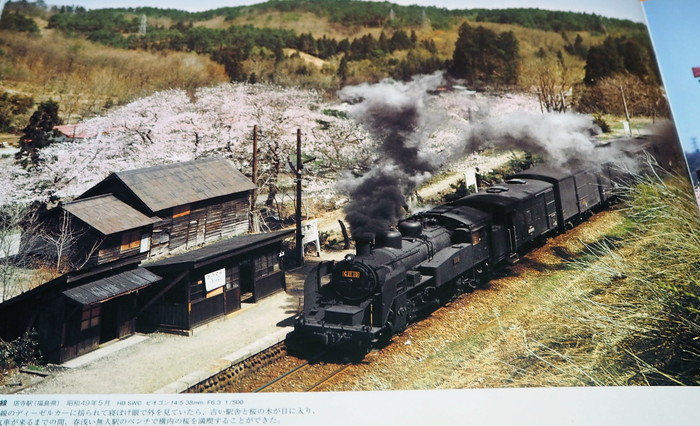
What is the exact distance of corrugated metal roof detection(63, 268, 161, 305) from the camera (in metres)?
4.73

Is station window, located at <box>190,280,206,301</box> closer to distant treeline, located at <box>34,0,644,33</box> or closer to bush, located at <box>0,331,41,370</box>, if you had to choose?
bush, located at <box>0,331,41,370</box>

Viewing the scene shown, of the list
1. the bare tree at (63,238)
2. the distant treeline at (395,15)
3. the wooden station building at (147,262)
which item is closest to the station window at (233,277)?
the wooden station building at (147,262)

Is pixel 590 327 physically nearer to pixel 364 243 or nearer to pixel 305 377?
pixel 364 243

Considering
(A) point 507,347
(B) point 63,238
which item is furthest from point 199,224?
(A) point 507,347

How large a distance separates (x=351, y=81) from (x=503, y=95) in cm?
290

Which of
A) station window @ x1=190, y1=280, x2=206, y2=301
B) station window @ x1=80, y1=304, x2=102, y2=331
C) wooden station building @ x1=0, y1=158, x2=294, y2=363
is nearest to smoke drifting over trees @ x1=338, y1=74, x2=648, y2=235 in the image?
wooden station building @ x1=0, y1=158, x2=294, y2=363

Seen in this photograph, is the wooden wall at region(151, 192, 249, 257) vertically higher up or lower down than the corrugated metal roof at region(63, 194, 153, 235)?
lower down

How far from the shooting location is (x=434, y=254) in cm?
666

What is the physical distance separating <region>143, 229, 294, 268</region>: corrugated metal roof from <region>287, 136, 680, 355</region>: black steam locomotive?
850 mm

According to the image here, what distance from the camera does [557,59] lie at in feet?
28.3

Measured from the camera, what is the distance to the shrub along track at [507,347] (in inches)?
188

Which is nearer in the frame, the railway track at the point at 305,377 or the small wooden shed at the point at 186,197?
the railway track at the point at 305,377

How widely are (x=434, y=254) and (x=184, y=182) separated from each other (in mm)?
3475

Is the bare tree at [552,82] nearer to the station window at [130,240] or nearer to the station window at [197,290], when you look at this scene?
the station window at [197,290]
